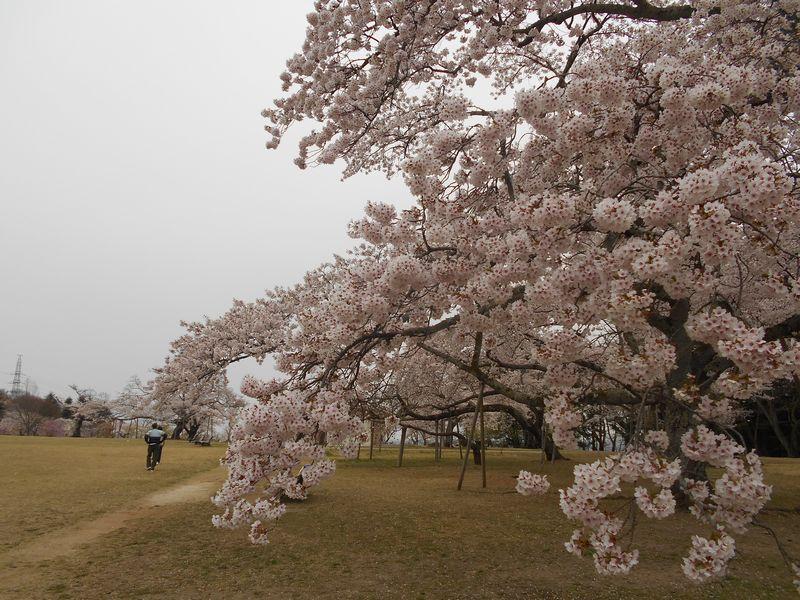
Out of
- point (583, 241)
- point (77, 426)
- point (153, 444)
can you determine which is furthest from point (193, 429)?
point (583, 241)

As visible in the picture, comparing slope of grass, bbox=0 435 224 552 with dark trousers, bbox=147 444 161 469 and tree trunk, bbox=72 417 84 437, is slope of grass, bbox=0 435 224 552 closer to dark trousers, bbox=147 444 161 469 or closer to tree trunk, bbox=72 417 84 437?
dark trousers, bbox=147 444 161 469

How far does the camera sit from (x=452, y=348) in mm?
11633

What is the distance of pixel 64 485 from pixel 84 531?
5608 millimetres

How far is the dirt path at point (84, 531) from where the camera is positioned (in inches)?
251

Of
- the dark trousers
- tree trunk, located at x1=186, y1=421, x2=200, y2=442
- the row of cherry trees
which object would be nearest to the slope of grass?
the dark trousers

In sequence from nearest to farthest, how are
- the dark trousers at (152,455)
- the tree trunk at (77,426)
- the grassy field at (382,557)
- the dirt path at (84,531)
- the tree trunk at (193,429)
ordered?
the grassy field at (382,557) < the dirt path at (84,531) < the dark trousers at (152,455) < the tree trunk at (193,429) < the tree trunk at (77,426)

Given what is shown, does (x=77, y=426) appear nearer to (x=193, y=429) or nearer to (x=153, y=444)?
(x=193, y=429)

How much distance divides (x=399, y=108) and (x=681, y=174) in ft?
16.5

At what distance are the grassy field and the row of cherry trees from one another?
832 mm

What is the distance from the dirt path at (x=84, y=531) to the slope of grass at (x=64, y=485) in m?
0.29

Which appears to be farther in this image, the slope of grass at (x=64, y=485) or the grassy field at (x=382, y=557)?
the slope of grass at (x=64, y=485)

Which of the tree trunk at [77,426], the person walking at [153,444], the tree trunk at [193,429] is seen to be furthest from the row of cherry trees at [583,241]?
the tree trunk at [77,426]

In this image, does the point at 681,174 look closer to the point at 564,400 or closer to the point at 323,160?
the point at 564,400

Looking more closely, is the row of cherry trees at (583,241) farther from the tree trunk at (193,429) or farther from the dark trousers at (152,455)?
the tree trunk at (193,429)
